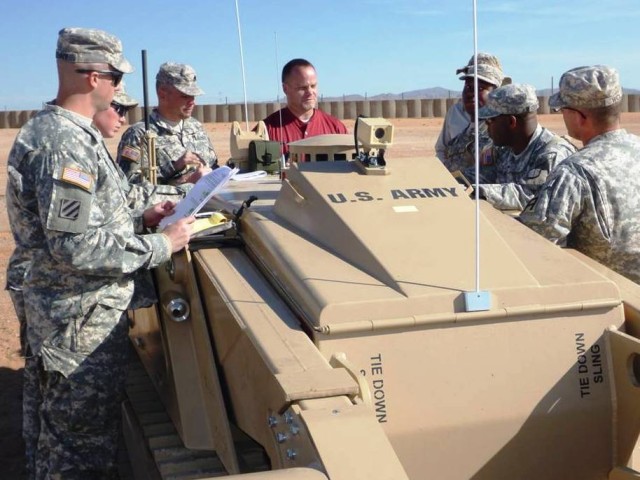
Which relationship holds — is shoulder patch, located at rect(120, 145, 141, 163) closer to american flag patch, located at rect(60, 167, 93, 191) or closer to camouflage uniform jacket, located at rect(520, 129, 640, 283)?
american flag patch, located at rect(60, 167, 93, 191)

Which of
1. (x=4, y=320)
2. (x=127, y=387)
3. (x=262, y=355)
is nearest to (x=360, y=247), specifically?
(x=262, y=355)

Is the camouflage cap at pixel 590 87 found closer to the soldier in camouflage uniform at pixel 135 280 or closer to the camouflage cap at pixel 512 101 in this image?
the camouflage cap at pixel 512 101

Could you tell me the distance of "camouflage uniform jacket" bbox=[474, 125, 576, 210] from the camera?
4.53m

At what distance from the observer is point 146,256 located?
3.48 meters

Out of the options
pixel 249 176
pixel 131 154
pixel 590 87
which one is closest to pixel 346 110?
pixel 131 154

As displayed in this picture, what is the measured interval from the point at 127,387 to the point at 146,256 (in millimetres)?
1302

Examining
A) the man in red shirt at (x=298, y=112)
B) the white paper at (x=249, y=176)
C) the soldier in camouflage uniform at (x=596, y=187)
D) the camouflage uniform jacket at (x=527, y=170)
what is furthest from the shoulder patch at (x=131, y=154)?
the soldier in camouflage uniform at (x=596, y=187)

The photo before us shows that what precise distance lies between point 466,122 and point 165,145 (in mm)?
2094

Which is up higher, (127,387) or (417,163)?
(417,163)

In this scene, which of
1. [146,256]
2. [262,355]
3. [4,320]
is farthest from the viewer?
[4,320]

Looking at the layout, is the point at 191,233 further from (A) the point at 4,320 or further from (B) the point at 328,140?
(A) the point at 4,320

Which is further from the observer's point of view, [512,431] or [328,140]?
[328,140]

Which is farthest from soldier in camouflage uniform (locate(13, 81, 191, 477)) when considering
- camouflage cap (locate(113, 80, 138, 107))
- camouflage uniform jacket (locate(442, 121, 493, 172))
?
camouflage uniform jacket (locate(442, 121, 493, 172))

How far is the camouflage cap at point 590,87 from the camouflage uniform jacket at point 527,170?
534 millimetres
